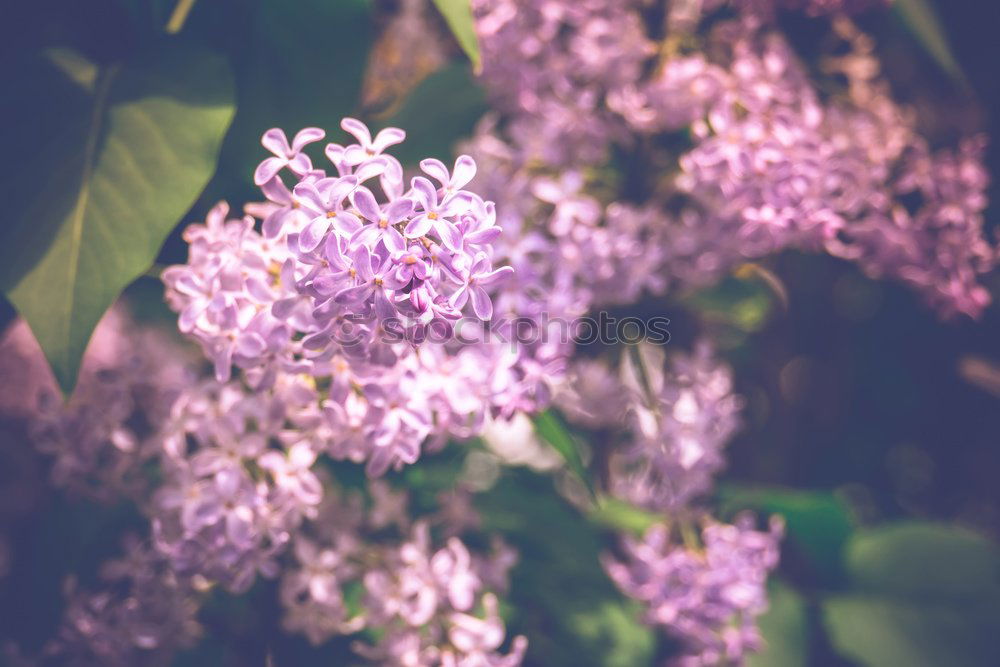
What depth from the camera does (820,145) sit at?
0.86 m

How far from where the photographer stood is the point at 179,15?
0.82 metres

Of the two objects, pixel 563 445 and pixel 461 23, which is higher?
pixel 461 23

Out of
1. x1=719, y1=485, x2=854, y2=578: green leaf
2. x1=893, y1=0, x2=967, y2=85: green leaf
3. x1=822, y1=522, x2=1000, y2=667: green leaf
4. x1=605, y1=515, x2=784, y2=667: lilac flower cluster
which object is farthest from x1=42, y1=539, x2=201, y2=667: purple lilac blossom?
x1=893, y1=0, x2=967, y2=85: green leaf

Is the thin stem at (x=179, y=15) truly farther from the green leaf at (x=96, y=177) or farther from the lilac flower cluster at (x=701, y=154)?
the lilac flower cluster at (x=701, y=154)

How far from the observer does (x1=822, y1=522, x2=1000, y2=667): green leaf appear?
1.08 metres

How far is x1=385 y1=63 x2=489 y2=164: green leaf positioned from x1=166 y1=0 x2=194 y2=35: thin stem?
0.88 feet

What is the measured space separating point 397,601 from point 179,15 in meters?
0.68

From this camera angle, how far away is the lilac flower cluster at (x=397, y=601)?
0.74 m

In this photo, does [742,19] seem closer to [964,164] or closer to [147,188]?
[964,164]

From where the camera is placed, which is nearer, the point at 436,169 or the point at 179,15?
the point at 436,169

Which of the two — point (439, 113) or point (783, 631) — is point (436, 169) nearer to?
point (439, 113)

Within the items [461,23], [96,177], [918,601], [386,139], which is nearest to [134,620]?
[96,177]

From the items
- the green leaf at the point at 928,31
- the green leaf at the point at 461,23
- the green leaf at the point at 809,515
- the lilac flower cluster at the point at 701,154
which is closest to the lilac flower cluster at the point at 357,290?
the green leaf at the point at 461,23

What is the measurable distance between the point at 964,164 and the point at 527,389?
0.75 metres
